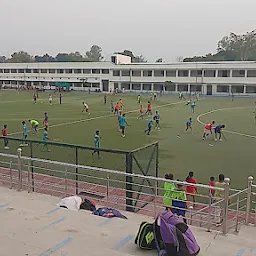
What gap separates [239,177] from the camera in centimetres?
1286

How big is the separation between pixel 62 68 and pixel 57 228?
78857 millimetres

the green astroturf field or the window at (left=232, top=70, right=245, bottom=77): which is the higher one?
the window at (left=232, top=70, right=245, bottom=77)

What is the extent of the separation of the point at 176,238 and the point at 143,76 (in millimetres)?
67513

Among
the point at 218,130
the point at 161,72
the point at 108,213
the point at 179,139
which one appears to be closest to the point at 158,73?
the point at 161,72

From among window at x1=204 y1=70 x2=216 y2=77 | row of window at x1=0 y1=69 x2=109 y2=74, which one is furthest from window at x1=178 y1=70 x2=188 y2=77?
row of window at x1=0 y1=69 x2=109 y2=74

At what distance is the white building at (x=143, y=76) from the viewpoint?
62406mm

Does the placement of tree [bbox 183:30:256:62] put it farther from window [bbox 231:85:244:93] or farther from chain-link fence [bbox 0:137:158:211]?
chain-link fence [bbox 0:137:158:211]

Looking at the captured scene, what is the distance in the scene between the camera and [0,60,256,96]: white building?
62406mm

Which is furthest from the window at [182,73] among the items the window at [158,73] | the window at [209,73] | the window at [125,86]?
the window at [125,86]

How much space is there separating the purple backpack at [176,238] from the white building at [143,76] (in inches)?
2352

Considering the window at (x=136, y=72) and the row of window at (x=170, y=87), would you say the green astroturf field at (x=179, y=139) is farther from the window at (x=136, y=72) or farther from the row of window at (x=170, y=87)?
the window at (x=136, y=72)

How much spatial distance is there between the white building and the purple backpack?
196 ft

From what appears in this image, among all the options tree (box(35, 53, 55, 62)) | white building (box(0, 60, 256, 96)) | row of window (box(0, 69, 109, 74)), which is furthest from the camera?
tree (box(35, 53, 55, 62))

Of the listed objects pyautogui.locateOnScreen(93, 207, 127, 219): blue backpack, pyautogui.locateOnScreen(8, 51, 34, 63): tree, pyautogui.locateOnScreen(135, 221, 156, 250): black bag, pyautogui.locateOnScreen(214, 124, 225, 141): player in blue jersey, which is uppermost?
pyautogui.locateOnScreen(8, 51, 34, 63): tree
